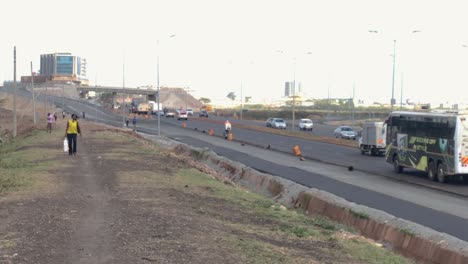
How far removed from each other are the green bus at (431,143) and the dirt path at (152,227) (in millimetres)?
11916

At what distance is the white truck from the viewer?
1907 inches

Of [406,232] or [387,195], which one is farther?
[387,195]

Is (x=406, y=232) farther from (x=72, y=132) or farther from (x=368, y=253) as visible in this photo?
(x=72, y=132)

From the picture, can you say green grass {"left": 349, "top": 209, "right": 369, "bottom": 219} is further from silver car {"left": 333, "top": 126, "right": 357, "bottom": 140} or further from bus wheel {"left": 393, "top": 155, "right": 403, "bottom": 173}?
silver car {"left": 333, "top": 126, "right": 357, "bottom": 140}

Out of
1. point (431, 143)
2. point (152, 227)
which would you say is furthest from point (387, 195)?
point (152, 227)

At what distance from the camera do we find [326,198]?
70.3 ft

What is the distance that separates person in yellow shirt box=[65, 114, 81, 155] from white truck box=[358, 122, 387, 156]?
73.9 ft

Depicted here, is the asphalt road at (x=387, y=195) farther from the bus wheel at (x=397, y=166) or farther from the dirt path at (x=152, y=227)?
the dirt path at (x=152, y=227)

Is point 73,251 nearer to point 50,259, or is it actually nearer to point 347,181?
point 50,259

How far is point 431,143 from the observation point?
108ft

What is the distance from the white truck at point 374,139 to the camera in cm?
4845

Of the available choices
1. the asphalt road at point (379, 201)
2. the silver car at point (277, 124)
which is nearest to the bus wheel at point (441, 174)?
the asphalt road at point (379, 201)

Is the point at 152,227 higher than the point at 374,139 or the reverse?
higher

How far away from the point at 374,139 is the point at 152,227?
38.0 meters
